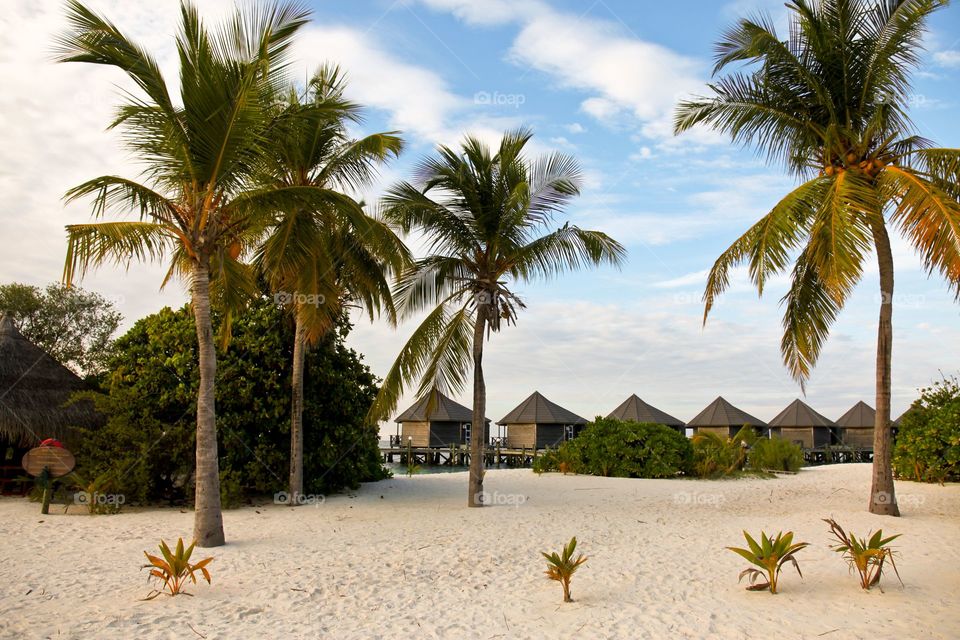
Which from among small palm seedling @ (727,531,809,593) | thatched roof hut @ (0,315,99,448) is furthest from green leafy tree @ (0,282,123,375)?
small palm seedling @ (727,531,809,593)

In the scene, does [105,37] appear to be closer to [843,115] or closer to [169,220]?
[169,220]

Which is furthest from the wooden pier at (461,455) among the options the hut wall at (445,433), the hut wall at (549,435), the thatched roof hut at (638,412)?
the thatched roof hut at (638,412)

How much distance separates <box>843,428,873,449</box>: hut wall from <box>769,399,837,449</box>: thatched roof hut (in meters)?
0.65

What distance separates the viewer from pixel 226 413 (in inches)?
515

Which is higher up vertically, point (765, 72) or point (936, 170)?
point (765, 72)

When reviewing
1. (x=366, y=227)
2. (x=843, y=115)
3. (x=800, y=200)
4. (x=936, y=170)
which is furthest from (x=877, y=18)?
(x=366, y=227)

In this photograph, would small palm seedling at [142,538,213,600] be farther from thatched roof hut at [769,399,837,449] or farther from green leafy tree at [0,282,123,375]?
thatched roof hut at [769,399,837,449]

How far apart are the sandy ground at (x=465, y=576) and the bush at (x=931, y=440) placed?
211 centimetres

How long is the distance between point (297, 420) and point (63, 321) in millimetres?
17411

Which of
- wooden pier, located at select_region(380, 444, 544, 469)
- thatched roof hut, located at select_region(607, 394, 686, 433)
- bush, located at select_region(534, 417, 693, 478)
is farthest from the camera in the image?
wooden pier, located at select_region(380, 444, 544, 469)

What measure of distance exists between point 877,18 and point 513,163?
21.1ft

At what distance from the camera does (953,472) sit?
14844 millimetres

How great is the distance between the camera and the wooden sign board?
11922 mm

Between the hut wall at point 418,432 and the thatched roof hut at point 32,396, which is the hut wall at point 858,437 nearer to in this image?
the hut wall at point 418,432
